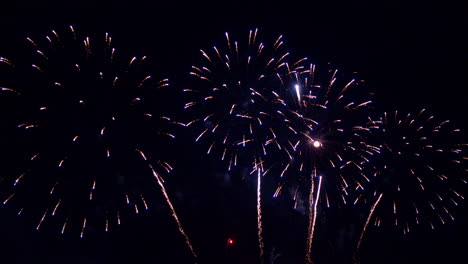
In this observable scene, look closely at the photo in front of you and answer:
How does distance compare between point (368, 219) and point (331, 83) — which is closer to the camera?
point (331, 83)

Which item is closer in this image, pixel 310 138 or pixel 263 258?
pixel 310 138

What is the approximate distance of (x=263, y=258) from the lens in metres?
21.8

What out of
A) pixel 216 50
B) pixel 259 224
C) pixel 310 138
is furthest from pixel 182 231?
pixel 216 50

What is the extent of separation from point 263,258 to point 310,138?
7.41 m

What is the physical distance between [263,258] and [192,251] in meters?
3.82

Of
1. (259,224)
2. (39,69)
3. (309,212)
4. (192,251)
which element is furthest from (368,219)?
(39,69)

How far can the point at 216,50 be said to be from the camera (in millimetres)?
17531

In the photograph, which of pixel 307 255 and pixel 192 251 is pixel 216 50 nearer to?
pixel 192 251

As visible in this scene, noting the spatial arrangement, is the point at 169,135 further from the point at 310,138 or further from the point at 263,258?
the point at 263,258

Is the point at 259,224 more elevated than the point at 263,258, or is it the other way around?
the point at 259,224

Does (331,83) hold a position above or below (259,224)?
above

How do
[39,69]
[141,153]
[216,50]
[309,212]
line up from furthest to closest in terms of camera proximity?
[309,212] < [141,153] < [216,50] < [39,69]

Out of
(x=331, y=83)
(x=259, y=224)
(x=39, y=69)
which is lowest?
(x=259, y=224)

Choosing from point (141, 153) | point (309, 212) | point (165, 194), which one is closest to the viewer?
point (141, 153)
